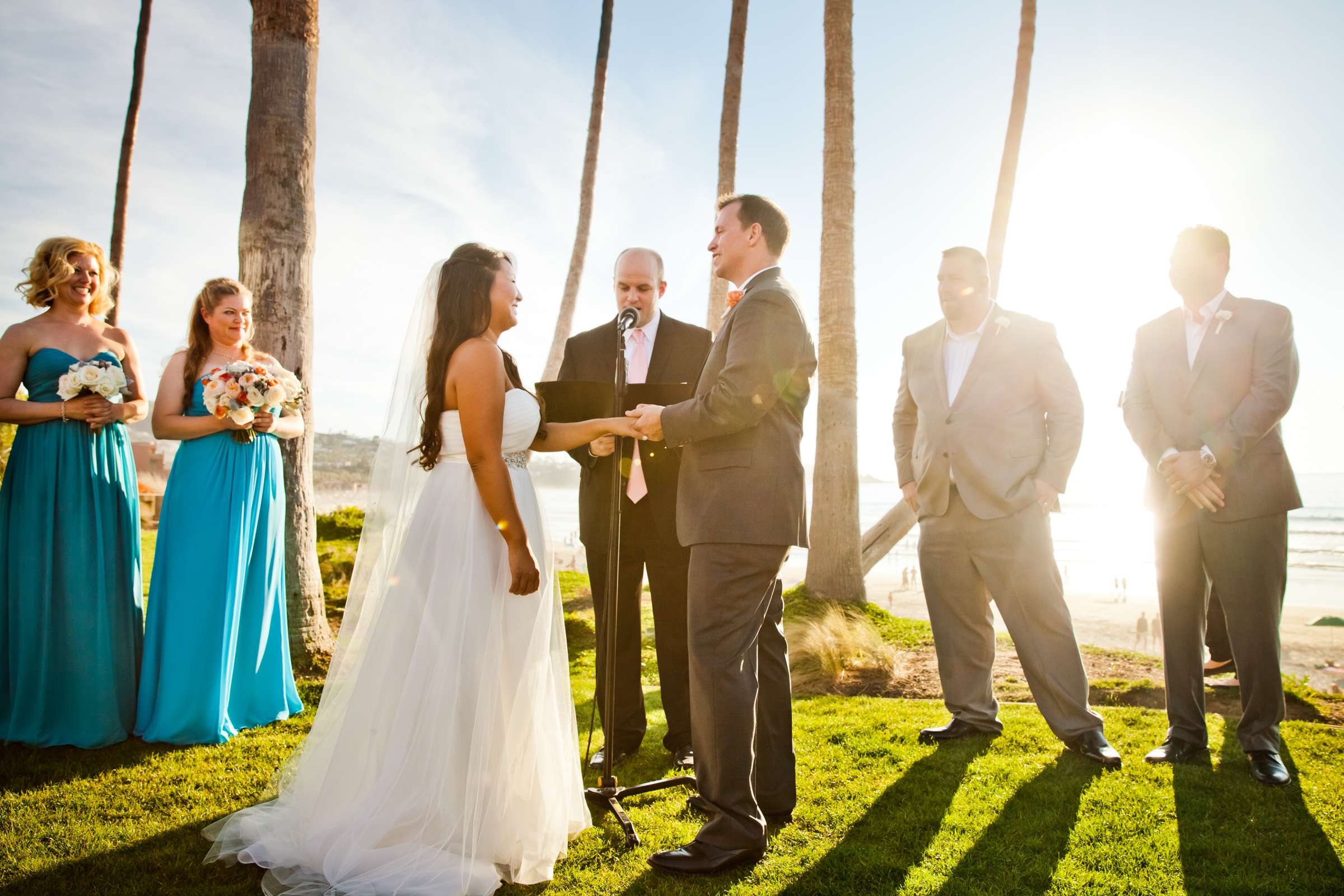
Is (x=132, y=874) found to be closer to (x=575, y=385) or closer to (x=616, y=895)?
(x=616, y=895)

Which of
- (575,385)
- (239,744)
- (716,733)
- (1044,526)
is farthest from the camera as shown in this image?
(1044,526)

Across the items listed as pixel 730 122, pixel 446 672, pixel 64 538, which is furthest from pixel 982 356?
pixel 730 122

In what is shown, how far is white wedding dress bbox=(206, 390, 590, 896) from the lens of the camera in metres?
2.82

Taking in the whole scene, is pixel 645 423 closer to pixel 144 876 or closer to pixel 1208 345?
pixel 144 876

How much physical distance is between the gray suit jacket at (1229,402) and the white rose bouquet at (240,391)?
5.12 meters

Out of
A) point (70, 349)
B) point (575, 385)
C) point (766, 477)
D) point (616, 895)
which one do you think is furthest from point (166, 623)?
point (766, 477)

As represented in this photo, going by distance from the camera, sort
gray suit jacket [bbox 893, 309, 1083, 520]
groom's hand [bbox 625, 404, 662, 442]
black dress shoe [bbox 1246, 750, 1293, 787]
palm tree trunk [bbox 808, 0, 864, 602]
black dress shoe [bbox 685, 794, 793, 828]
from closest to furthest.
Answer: groom's hand [bbox 625, 404, 662, 442] → black dress shoe [bbox 685, 794, 793, 828] → black dress shoe [bbox 1246, 750, 1293, 787] → gray suit jacket [bbox 893, 309, 1083, 520] → palm tree trunk [bbox 808, 0, 864, 602]

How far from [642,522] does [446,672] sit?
1.61 meters

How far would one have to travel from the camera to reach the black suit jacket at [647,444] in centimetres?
436

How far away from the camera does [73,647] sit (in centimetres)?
427

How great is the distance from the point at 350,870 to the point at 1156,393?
4737 millimetres

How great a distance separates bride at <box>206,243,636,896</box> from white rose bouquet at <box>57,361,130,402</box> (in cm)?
216

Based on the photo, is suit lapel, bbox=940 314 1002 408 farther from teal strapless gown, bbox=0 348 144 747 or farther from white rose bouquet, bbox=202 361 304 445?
teal strapless gown, bbox=0 348 144 747

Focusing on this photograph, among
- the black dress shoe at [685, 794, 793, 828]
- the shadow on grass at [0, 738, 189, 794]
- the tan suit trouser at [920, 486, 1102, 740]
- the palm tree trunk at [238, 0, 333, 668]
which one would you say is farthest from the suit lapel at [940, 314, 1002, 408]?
the shadow on grass at [0, 738, 189, 794]
